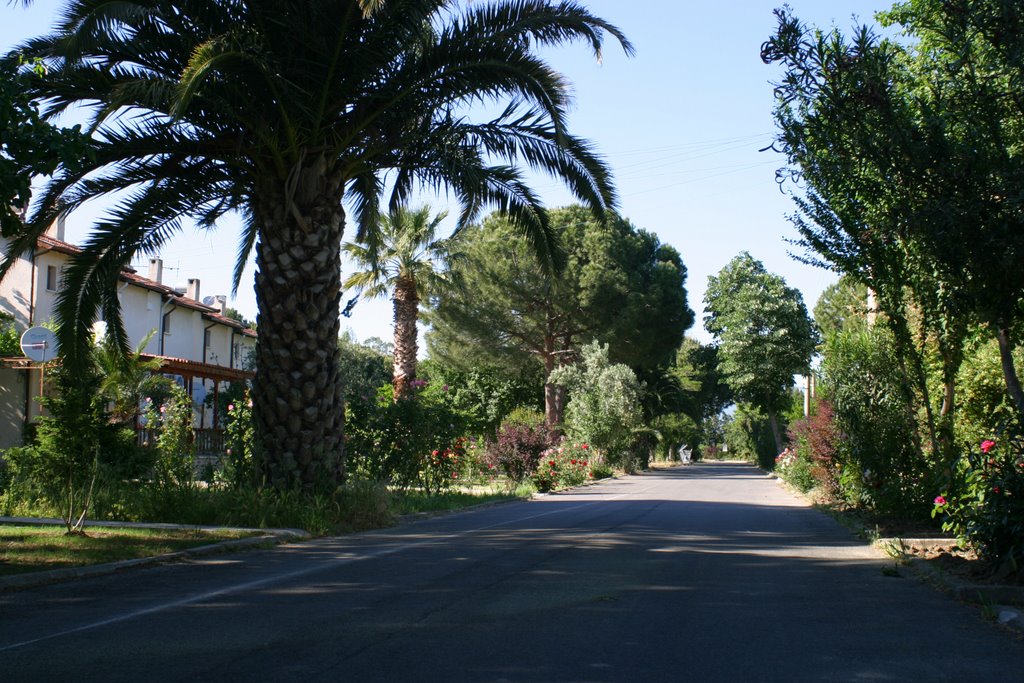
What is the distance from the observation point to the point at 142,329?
1490 inches

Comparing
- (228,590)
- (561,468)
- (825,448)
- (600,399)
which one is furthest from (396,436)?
A: (600,399)

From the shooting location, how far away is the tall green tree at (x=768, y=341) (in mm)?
50125

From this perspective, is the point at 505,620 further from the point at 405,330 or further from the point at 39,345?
the point at 405,330

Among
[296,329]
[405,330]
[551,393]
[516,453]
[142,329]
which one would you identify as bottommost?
[516,453]

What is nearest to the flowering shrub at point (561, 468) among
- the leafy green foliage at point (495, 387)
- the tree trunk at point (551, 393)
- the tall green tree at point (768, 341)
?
the tree trunk at point (551, 393)

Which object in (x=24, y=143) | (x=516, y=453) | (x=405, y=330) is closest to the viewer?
(x=24, y=143)

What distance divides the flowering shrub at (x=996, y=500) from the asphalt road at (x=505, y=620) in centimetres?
73

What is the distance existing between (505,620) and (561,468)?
25.7 m

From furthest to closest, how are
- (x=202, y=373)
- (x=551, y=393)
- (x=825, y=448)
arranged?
(x=551, y=393) < (x=202, y=373) < (x=825, y=448)

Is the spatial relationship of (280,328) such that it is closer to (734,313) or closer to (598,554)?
(598,554)

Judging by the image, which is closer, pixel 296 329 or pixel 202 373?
pixel 296 329

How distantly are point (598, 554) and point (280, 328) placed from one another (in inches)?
242

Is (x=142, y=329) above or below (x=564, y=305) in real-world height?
below

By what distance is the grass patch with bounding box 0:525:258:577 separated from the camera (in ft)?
31.2
